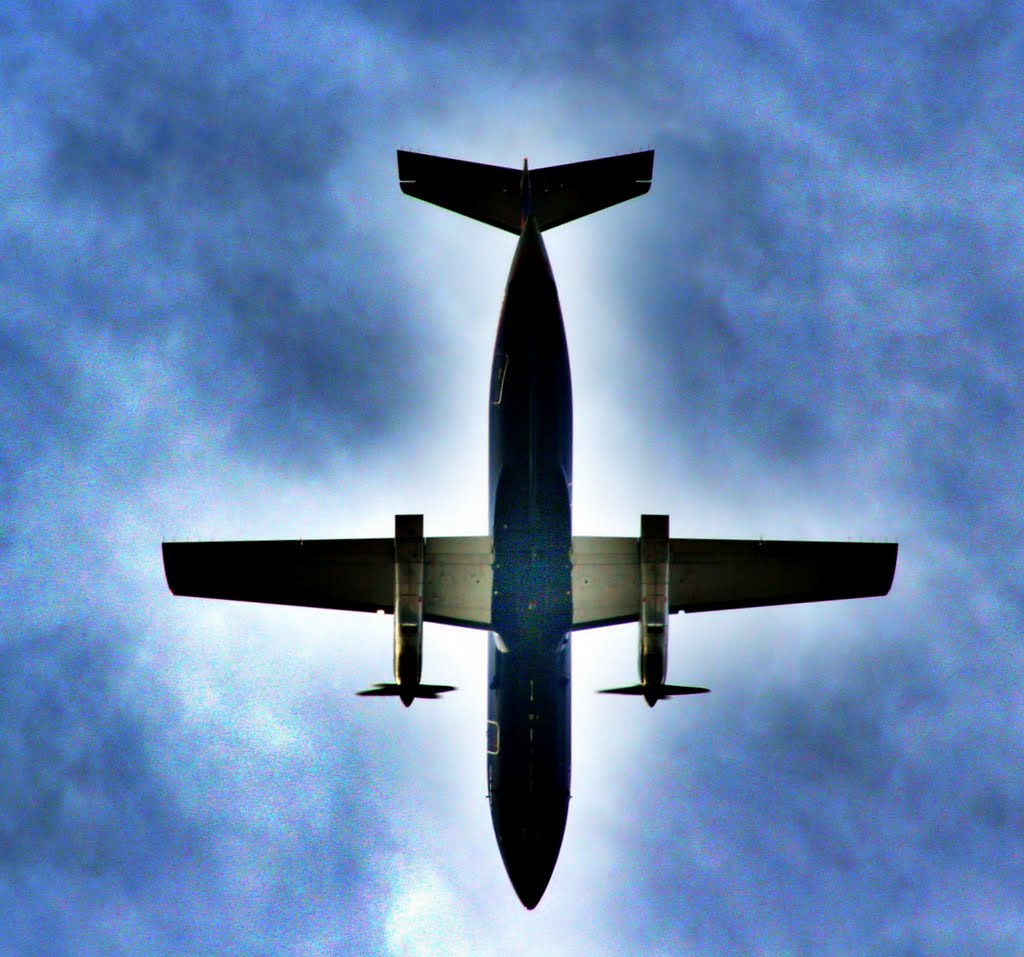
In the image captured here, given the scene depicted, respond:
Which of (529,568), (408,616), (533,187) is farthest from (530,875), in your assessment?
(533,187)

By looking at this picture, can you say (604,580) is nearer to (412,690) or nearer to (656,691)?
(656,691)

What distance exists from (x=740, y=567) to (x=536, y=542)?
28.4 ft

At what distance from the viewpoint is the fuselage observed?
3497 centimetres

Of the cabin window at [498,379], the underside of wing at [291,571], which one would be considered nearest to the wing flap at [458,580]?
the underside of wing at [291,571]

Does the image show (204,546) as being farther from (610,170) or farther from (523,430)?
(610,170)

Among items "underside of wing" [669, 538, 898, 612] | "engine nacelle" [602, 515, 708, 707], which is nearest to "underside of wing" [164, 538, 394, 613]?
"engine nacelle" [602, 515, 708, 707]

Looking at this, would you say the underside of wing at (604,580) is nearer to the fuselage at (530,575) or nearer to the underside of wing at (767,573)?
the underside of wing at (767,573)

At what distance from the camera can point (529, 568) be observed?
115 ft

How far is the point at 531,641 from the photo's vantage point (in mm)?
35781

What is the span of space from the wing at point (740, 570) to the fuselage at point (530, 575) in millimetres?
3697

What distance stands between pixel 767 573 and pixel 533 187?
1700 centimetres

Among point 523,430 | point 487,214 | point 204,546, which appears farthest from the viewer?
point 487,214

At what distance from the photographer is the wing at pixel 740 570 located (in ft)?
128

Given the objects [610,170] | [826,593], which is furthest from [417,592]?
[610,170]
